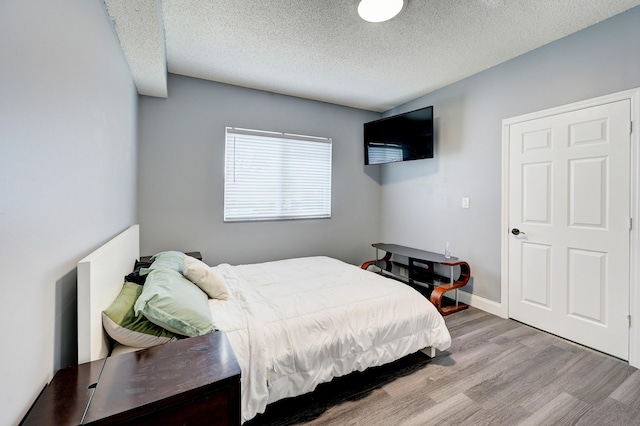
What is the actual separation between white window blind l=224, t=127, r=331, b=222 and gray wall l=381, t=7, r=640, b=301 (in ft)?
4.07

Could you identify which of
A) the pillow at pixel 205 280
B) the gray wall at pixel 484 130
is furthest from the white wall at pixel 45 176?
the gray wall at pixel 484 130

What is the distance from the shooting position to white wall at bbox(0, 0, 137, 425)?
778 millimetres

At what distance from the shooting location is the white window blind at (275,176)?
354 cm

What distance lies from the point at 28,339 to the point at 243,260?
8.93 ft

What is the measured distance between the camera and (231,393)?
3.57 feet

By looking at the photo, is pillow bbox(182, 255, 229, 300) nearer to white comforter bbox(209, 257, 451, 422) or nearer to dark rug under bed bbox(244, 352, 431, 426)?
white comforter bbox(209, 257, 451, 422)

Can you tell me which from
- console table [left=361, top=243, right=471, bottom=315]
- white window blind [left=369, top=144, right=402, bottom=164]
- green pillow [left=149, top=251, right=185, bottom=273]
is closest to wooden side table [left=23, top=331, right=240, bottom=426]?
green pillow [left=149, top=251, right=185, bottom=273]

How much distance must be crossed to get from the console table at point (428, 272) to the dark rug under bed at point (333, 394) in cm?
94

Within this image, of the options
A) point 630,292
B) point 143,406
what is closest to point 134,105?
point 143,406

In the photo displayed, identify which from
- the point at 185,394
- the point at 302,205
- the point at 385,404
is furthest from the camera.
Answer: the point at 302,205

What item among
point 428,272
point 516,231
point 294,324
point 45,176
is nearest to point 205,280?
point 294,324

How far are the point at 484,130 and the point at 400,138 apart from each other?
1011 millimetres

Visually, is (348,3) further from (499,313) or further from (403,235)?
(499,313)

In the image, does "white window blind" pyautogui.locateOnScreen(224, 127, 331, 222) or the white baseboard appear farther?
"white window blind" pyautogui.locateOnScreen(224, 127, 331, 222)
